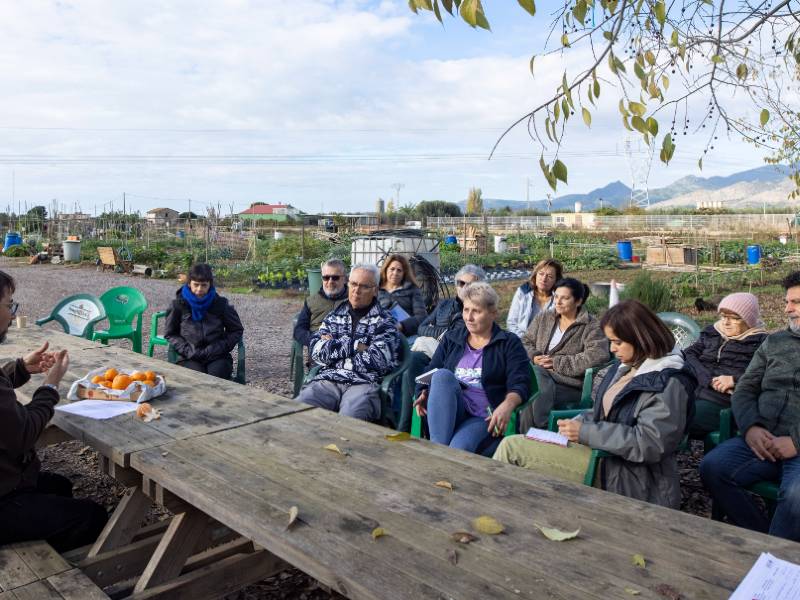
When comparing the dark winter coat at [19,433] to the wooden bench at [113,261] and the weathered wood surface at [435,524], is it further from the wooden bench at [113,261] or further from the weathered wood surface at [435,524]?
the wooden bench at [113,261]

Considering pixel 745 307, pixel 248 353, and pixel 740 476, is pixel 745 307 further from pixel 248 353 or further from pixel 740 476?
pixel 248 353

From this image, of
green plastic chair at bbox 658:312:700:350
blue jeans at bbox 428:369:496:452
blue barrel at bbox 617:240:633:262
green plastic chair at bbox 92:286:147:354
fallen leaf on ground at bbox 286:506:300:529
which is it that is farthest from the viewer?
blue barrel at bbox 617:240:633:262

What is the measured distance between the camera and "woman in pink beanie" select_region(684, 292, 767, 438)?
3.57 m

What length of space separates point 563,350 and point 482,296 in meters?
Result: 1.04

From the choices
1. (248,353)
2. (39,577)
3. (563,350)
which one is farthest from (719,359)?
(248,353)

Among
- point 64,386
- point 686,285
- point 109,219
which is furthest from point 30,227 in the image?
point 64,386

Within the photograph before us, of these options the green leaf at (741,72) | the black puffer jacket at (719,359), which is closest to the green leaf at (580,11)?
the green leaf at (741,72)

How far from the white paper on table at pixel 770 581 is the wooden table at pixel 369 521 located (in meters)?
0.04

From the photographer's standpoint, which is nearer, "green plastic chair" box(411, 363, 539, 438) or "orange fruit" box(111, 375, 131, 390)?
"orange fruit" box(111, 375, 131, 390)

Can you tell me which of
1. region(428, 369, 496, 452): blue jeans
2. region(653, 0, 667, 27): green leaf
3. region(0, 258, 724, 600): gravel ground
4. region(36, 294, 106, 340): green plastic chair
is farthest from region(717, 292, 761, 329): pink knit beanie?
region(36, 294, 106, 340): green plastic chair

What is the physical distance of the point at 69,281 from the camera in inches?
631

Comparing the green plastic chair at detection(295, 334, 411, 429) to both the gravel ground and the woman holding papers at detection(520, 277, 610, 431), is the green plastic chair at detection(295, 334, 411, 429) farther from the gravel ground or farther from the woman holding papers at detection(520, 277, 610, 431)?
the gravel ground

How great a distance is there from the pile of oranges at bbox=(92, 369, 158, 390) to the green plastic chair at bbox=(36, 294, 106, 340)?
313 cm

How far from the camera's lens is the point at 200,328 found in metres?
4.87
